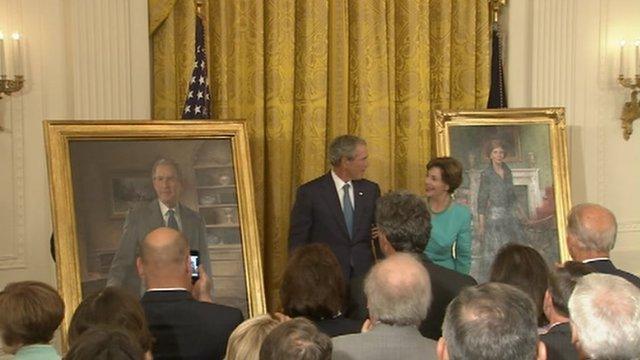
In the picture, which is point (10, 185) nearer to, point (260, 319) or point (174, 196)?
point (174, 196)

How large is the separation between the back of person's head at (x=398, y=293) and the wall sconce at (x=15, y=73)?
4.18 metres

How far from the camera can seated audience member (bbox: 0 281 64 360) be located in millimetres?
4273

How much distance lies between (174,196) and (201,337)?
2580mm

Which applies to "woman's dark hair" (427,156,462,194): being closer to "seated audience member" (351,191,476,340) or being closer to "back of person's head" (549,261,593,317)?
"seated audience member" (351,191,476,340)

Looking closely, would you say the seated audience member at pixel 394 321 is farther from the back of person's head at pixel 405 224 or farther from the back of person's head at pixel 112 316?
the back of person's head at pixel 405 224

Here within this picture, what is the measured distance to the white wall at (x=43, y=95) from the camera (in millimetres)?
7719

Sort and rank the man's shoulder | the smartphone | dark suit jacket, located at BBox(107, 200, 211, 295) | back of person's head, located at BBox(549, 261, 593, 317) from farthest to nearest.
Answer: dark suit jacket, located at BBox(107, 200, 211, 295) → the smartphone → the man's shoulder → back of person's head, located at BBox(549, 261, 593, 317)

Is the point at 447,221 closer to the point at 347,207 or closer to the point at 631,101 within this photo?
the point at 347,207

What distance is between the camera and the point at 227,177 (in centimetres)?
761

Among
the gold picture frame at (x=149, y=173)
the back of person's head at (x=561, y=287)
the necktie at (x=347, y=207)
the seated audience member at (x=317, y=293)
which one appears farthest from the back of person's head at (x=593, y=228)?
the gold picture frame at (x=149, y=173)

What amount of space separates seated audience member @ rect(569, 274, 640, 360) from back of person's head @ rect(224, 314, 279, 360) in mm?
1122

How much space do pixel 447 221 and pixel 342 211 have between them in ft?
2.84

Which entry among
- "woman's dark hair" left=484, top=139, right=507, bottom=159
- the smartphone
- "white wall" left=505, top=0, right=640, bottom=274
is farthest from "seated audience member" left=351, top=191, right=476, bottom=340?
"white wall" left=505, top=0, right=640, bottom=274

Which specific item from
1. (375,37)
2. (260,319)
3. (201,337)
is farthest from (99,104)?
(260,319)
